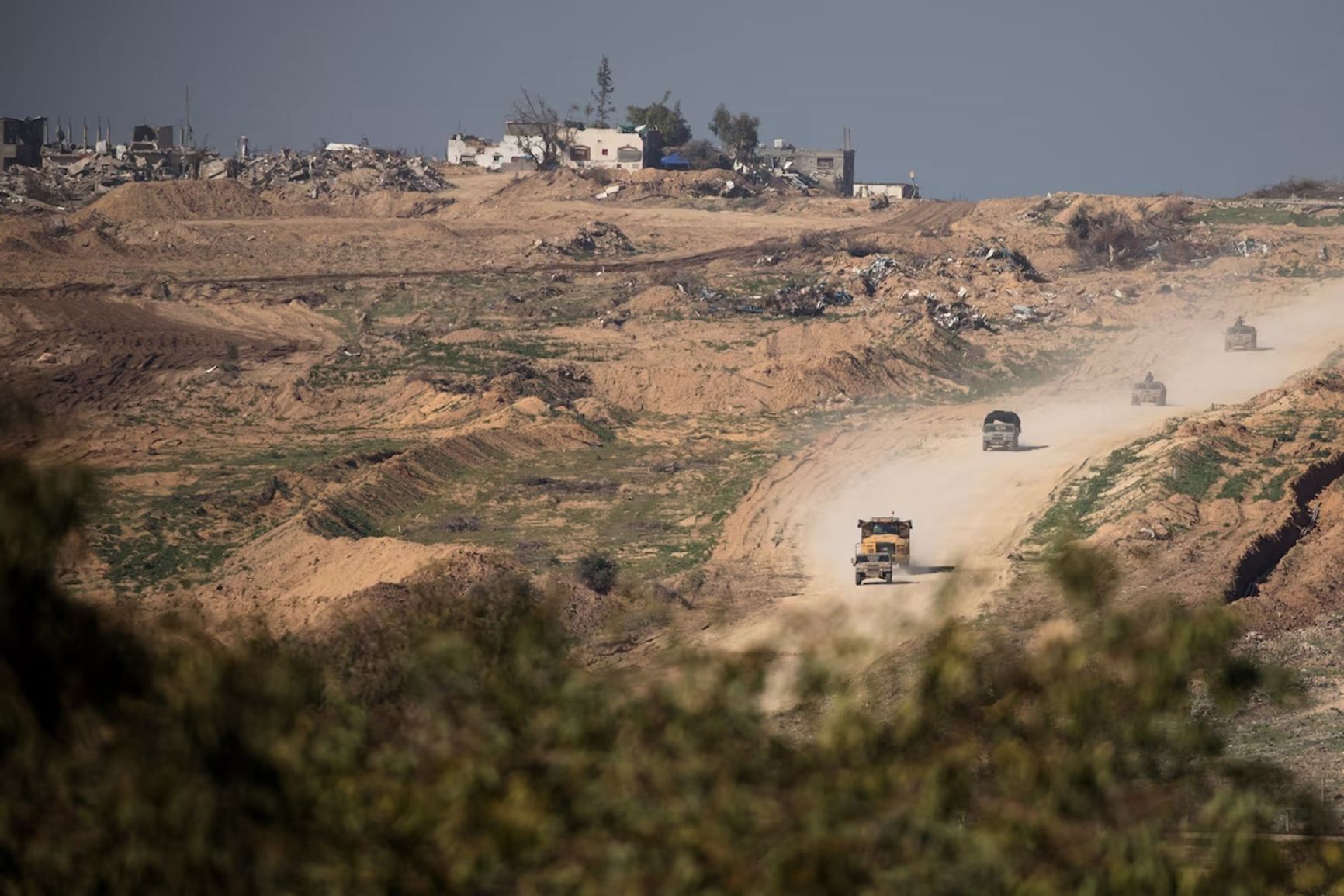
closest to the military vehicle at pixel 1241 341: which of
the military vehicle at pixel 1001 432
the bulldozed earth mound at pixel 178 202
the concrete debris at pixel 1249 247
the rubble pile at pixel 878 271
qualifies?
the rubble pile at pixel 878 271

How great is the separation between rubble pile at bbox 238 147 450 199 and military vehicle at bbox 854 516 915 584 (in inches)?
2858

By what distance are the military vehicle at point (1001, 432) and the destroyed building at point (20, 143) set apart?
79.5 m

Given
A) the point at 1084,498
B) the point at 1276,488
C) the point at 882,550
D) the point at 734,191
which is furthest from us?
the point at 734,191

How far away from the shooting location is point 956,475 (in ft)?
153

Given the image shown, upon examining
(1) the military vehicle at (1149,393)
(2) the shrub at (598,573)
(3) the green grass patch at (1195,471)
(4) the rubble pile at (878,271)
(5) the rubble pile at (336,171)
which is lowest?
(2) the shrub at (598,573)

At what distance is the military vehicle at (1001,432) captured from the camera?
1928 inches

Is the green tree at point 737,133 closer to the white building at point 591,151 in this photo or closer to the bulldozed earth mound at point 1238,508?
the white building at point 591,151

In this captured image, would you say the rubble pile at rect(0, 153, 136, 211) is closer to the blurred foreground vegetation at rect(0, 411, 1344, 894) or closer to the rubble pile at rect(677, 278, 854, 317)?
the rubble pile at rect(677, 278, 854, 317)

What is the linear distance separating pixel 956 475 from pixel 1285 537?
402 inches

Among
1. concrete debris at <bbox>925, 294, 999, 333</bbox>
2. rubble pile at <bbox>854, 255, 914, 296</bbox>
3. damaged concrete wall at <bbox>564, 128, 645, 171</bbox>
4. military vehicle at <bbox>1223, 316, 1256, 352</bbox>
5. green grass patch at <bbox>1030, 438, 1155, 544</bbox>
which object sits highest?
damaged concrete wall at <bbox>564, 128, 645, 171</bbox>

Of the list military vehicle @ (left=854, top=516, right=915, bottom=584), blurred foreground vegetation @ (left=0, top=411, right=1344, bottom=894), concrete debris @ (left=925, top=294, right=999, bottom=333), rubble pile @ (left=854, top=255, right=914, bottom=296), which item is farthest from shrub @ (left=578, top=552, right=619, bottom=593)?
rubble pile @ (left=854, top=255, right=914, bottom=296)

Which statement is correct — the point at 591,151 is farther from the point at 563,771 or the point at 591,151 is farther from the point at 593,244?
the point at 563,771

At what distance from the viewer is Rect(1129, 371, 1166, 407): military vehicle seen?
56.2 m

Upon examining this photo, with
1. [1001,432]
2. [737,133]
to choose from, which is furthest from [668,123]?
[1001,432]
